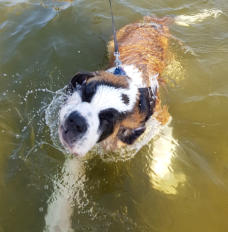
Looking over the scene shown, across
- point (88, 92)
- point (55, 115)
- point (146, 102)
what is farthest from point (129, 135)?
point (55, 115)

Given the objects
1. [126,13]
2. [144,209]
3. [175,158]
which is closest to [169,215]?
[144,209]

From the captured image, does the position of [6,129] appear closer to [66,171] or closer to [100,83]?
[66,171]

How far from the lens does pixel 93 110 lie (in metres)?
2.97

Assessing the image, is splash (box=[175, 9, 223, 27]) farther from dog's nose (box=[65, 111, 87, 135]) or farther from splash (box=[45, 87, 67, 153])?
dog's nose (box=[65, 111, 87, 135])

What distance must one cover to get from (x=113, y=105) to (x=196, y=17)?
6055 millimetres

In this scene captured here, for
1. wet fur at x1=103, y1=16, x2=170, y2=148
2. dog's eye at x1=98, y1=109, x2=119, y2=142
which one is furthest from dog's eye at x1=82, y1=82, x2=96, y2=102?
wet fur at x1=103, y1=16, x2=170, y2=148

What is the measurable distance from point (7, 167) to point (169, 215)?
2605mm

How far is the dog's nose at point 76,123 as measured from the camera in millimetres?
2779

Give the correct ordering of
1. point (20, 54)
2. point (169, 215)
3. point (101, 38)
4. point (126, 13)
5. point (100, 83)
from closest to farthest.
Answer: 1. point (100, 83)
2. point (169, 215)
3. point (20, 54)
4. point (101, 38)
5. point (126, 13)

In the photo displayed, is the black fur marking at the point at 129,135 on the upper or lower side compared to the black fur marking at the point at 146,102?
lower

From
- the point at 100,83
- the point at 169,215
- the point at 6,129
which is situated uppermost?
the point at 100,83

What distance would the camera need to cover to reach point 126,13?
25.4 ft

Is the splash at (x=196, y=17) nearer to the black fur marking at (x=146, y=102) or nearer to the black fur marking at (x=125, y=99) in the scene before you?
the black fur marking at (x=146, y=102)

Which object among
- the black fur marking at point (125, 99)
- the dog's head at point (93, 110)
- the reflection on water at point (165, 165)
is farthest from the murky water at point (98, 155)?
the black fur marking at point (125, 99)
